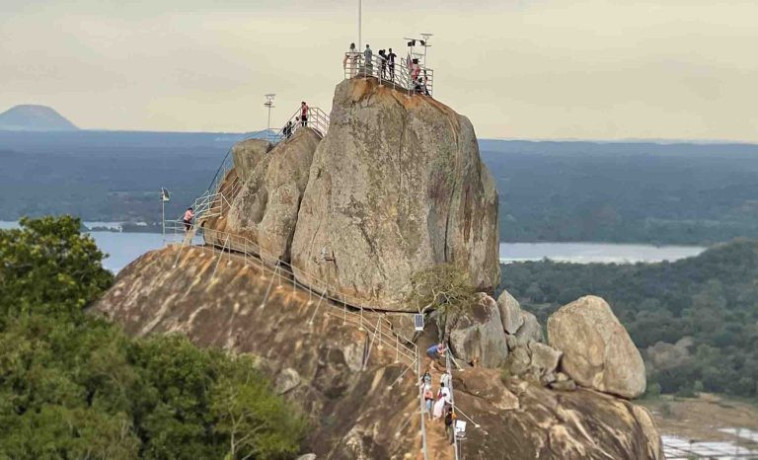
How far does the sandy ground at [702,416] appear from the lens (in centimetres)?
13412

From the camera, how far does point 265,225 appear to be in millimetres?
54031

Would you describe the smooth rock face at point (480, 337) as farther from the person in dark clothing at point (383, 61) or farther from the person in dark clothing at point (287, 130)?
the person in dark clothing at point (287, 130)

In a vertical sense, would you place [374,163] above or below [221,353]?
above

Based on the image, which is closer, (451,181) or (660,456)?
(660,456)

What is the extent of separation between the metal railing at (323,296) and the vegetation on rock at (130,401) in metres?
5.22

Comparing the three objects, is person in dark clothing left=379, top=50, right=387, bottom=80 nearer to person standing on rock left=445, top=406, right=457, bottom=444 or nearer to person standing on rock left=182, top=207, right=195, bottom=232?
person standing on rock left=182, top=207, right=195, bottom=232

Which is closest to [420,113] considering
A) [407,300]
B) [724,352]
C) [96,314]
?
[407,300]

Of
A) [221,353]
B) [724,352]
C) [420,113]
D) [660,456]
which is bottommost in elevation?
[724,352]

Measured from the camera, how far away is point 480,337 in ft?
159

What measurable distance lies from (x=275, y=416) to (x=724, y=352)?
14930 cm

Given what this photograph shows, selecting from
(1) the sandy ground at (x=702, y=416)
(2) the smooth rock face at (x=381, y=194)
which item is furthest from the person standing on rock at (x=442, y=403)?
(1) the sandy ground at (x=702, y=416)

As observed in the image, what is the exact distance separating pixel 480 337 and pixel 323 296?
7.36 m

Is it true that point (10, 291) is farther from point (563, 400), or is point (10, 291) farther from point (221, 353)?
point (563, 400)

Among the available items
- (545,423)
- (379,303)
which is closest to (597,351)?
(545,423)
